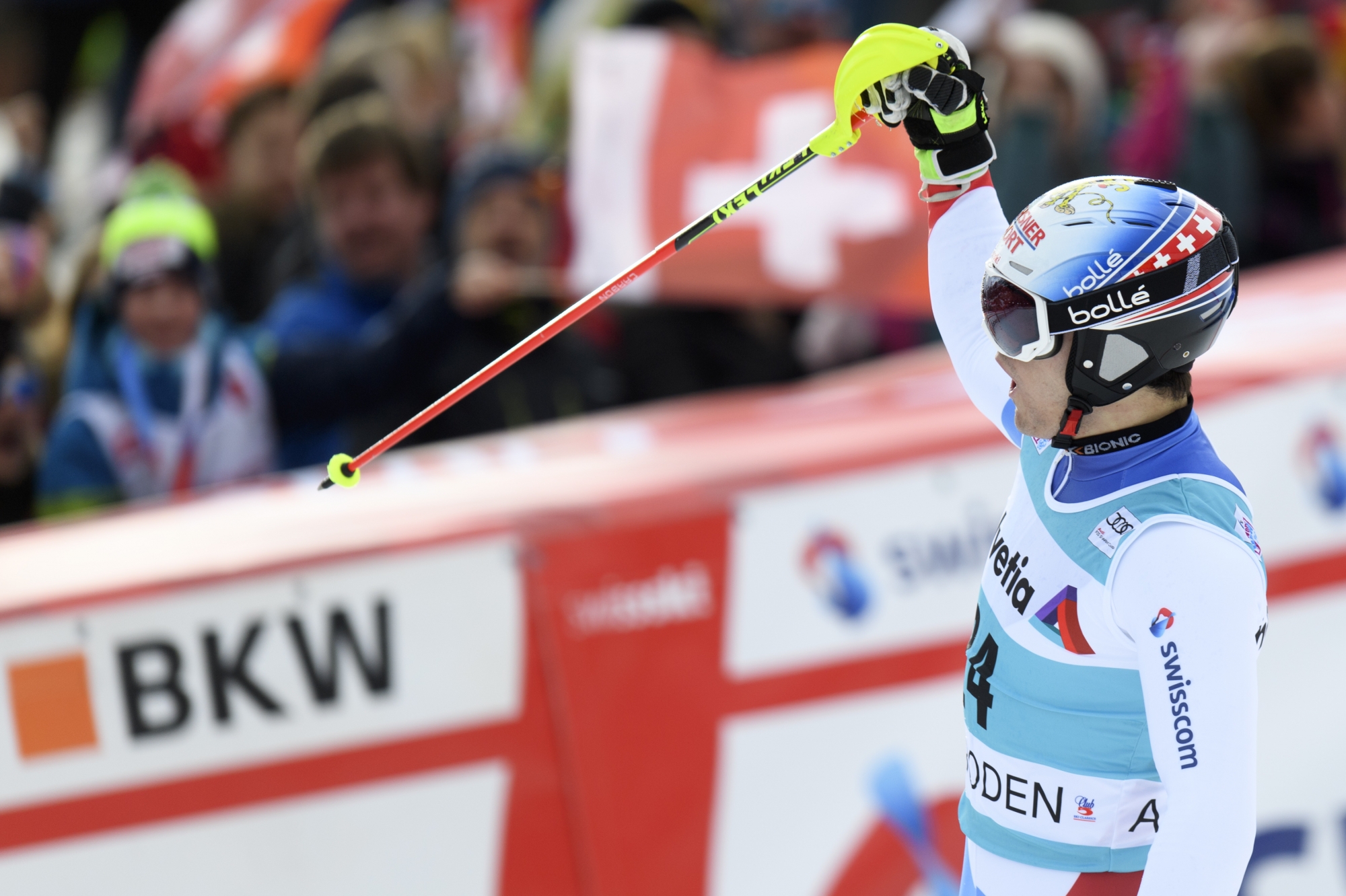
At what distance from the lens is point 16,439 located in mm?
4559

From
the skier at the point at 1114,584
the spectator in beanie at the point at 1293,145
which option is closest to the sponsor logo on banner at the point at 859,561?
the skier at the point at 1114,584

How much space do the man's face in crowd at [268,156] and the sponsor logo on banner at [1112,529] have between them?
184 inches

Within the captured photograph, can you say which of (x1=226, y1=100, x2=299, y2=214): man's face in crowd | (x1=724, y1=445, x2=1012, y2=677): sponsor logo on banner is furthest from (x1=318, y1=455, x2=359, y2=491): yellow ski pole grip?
(x1=226, y1=100, x2=299, y2=214): man's face in crowd

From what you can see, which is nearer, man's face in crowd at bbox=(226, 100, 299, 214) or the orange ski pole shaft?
the orange ski pole shaft

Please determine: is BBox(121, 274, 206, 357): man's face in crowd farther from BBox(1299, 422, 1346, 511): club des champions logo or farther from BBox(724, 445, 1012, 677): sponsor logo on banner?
BBox(1299, 422, 1346, 511): club des champions logo

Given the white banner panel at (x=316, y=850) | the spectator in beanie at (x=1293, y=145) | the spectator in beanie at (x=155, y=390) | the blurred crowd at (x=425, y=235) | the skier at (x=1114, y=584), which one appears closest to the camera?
the skier at (x=1114, y=584)

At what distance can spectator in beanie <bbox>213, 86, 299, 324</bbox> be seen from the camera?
5992mm

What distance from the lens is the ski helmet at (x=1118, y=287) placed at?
221 centimetres

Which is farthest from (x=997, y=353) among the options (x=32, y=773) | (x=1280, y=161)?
(x=1280, y=161)

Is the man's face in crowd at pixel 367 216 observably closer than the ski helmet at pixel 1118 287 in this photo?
No

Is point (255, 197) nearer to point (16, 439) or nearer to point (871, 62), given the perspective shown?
point (16, 439)

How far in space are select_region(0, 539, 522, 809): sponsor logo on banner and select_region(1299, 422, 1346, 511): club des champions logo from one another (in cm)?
202

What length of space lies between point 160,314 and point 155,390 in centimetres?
21

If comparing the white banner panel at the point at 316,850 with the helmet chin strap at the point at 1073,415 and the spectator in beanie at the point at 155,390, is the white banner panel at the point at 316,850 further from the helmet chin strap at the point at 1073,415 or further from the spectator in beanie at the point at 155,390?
the helmet chin strap at the point at 1073,415
